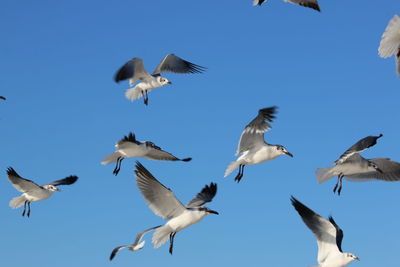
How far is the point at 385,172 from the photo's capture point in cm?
1183

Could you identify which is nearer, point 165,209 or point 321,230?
point 165,209

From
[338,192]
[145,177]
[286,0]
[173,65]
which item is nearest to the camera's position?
[145,177]

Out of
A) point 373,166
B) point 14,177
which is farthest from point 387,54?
point 14,177

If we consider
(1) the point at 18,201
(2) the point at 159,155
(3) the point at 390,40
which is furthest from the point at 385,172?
(1) the point at 18,201

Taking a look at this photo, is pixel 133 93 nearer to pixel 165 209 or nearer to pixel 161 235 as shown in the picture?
pixel 165 209

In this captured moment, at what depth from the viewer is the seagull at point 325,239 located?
9.73m

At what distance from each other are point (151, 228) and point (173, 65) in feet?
22.3

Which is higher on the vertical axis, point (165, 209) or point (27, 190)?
point (27, 190)

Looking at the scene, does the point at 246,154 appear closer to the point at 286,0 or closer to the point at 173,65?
the point at 286,0

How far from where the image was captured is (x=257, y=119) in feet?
35.1

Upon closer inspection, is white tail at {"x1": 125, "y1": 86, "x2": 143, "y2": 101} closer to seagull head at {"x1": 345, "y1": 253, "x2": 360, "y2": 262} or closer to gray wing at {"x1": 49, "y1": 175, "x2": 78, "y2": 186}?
gray wing at {"x1": 49, "y1": 175, "x2": 78, "y2": 186}

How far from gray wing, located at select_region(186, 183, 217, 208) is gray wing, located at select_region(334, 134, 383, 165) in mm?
2433

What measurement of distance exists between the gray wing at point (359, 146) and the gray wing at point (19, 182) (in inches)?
283

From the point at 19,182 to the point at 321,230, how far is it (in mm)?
7320
